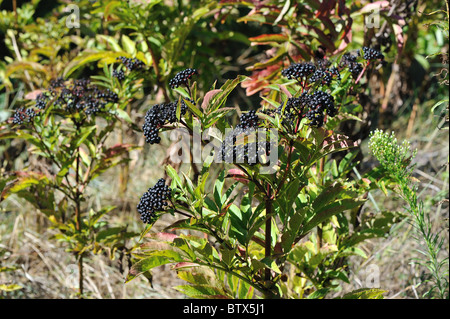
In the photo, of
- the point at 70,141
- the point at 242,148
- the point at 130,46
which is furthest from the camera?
the point at 130,46

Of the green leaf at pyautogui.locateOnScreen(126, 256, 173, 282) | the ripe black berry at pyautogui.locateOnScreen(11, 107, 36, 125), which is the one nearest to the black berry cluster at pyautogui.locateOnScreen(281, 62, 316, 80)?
the green leaf at pyautogui.locateOnScreen(126, 256, 173, 282)

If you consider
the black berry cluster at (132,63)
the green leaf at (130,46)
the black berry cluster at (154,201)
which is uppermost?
the green leaf at (130,46)

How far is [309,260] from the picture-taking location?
153 centimetres

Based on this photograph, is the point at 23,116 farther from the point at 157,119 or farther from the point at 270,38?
the point at 270,38

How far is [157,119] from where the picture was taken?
1.18 m

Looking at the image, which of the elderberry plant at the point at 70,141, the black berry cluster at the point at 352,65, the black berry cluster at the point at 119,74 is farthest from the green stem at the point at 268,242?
the black berry cluster at the point at 119,74

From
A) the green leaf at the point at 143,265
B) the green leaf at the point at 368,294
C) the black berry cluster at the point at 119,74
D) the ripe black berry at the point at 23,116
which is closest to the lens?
the green leaf at the point at 143,265

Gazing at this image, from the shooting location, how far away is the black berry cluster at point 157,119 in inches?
46.2

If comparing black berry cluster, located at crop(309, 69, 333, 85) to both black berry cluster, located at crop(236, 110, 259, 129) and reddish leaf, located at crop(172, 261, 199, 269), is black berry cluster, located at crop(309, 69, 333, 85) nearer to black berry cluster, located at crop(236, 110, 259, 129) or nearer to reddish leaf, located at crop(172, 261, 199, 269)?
black berry cluster, located at crop(236, 110, 259, 129)

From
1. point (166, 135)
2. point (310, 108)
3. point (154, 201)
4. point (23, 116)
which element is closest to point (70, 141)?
point (23, 116)

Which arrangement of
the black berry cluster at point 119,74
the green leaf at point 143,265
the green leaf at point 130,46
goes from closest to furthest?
the green leaf at point 143,265 → the black berry cluster at point 119,74 → the green leaf at point 130,46

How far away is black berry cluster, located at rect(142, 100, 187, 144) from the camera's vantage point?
1173 mm

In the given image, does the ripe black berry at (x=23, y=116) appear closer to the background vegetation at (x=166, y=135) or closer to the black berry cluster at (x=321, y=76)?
the background vegetation at (x=166, y=135)
